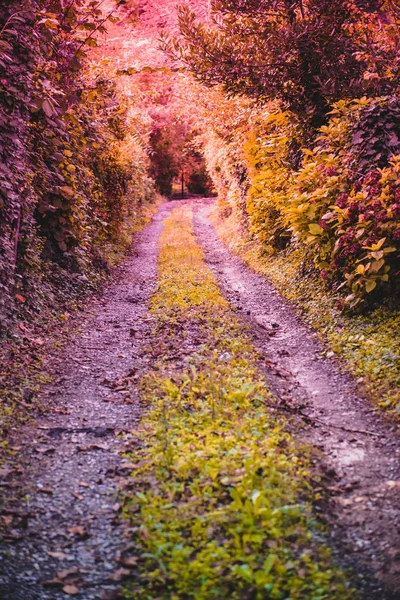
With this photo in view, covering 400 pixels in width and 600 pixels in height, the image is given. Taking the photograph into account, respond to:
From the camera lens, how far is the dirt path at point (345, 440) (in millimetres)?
3387

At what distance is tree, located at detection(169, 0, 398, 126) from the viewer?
9555mm

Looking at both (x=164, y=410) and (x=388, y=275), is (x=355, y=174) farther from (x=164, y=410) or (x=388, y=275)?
(x=164, y=410)

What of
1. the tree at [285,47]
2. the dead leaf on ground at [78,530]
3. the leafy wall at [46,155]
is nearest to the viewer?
the dead leaf on ground at [78,530]

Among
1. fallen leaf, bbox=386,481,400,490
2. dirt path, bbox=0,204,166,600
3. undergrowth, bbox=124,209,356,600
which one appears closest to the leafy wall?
dirt path, bbox=0,204,166,600

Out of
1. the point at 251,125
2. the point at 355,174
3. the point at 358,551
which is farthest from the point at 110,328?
the point at 251,125

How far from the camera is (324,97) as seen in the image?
999 centimetres

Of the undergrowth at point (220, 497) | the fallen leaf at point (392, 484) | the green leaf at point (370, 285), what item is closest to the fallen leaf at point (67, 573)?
the undergrowth at point (220, 497)

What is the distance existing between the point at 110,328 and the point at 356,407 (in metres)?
4.43

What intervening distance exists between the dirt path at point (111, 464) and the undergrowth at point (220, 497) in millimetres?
197

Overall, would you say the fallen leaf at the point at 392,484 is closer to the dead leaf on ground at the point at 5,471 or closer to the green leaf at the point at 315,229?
the dead leaf on ground at the point at 5,471

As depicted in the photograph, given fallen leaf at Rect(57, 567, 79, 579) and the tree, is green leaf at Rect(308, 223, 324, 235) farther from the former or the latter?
fallen leaf at Rect(57, 567, 79, 579)

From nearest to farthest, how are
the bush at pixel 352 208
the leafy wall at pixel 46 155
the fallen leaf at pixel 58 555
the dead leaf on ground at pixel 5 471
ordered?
the fallen leaf at pixel 58 555, the dead leaf on ground at pixel 5 471, the leafy wall at pixel 46 155, the bush at pixel 352 208

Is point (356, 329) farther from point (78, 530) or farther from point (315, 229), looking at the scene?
point (78, 530)

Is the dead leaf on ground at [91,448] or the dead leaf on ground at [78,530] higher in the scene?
the dead leaf on ground at [91,448]
